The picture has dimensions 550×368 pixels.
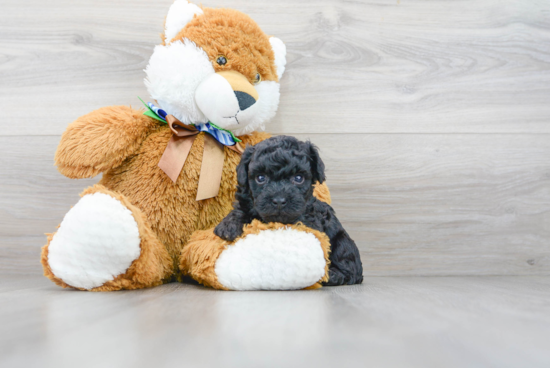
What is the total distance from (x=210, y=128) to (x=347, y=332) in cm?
58

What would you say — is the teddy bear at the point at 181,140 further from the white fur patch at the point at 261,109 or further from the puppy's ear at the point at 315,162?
the puppy's ear at the point at 315,162

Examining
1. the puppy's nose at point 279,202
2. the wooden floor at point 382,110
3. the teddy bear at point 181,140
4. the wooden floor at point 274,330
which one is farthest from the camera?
the wooden floor at point 382,110

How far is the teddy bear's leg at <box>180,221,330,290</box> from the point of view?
72 cm

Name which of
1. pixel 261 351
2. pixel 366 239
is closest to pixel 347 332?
pixel 261 351

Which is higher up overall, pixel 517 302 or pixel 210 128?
pixel 210 128

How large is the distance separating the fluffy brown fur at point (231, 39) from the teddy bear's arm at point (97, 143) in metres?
0.23

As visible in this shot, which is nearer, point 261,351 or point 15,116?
point 261,351

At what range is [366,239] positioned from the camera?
1.14 metres

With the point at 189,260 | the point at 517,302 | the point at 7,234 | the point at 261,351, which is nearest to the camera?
the point at 261,351

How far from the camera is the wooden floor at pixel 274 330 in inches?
14.9

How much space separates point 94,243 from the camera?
71 cm

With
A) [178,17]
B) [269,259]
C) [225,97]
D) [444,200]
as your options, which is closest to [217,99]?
[225,97]

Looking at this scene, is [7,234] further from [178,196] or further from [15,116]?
[178,196]

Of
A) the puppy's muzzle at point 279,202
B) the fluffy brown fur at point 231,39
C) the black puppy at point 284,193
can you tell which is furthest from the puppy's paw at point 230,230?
the fluffy brown fur at point 231,39
